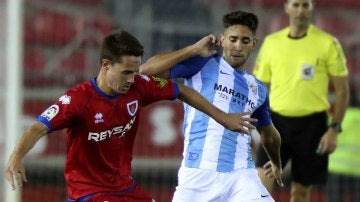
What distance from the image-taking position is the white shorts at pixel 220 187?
19.6 feet

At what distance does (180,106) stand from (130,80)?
481 cm

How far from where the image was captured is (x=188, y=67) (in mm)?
6176

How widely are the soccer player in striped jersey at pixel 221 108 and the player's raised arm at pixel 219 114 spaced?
0.45 metres

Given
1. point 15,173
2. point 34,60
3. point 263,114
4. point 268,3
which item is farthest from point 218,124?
point 268,3

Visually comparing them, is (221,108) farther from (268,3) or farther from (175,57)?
(268,3)

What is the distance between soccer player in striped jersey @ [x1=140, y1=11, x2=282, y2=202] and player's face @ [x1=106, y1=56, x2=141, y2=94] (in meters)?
0.49

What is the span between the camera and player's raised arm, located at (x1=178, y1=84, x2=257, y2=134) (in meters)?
5.41

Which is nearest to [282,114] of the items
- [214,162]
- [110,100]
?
[214,162]

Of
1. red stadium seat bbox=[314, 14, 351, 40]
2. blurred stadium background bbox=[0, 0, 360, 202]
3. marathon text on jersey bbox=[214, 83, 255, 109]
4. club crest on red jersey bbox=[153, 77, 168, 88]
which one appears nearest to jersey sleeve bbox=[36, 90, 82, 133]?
club crest on red jersey bbox=[153, 77, 168, 88]

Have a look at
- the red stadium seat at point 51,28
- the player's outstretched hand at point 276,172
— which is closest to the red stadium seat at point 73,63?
the red stadium seat at point 51,28

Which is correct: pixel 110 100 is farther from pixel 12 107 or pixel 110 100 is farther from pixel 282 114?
pixel 12 107

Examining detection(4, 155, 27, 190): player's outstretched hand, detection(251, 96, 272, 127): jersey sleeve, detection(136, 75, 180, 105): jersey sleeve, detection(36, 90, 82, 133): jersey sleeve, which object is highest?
detection(136, 75, 180, 105): jersey sleeve

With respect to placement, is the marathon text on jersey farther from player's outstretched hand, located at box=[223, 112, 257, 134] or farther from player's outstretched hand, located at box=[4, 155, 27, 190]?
player's outstretched hand, located at box=[4, 155, 27, 190]

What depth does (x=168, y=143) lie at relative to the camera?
33.7 feet
